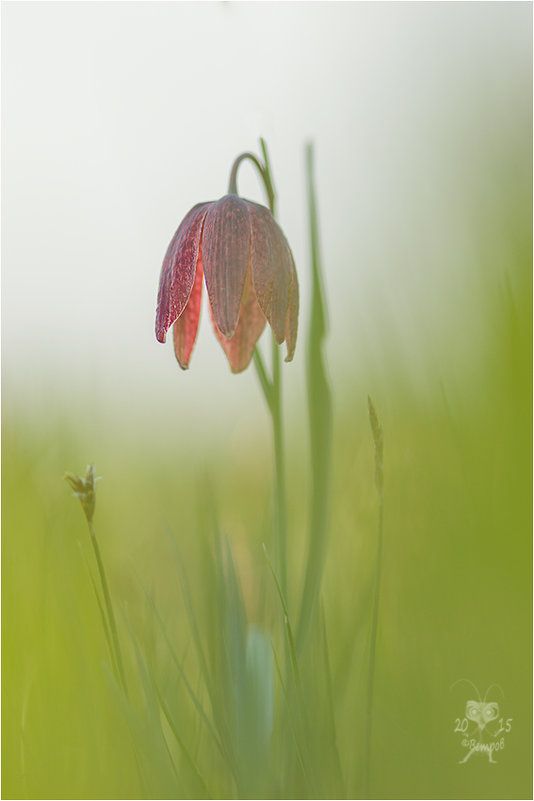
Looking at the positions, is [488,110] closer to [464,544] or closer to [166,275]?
[166,275]

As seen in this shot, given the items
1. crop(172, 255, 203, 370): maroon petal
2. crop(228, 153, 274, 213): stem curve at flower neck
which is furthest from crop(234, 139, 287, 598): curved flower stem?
crop(172, 255, 203, 370): maroon petal

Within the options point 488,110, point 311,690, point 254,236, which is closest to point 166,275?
point 254,236

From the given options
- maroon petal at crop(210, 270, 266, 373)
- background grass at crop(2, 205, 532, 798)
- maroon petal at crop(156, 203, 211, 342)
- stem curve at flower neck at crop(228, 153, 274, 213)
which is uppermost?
stem curve at flower neck at crop(228, 153, 274, 213)

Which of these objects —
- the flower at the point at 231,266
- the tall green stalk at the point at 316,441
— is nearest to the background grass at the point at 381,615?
the tall green stalk at the point at 316,441

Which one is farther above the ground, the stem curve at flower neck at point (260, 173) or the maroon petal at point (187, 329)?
the stem curve at flower neck at point (260, 173)

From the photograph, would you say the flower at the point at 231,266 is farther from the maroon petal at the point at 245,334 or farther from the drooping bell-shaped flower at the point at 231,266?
the maroon petal at the point at 245,334

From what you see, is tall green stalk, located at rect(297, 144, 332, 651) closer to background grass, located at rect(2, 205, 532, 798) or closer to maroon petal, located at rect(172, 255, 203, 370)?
background grass, located at rect(2, 205, 532, 798)
